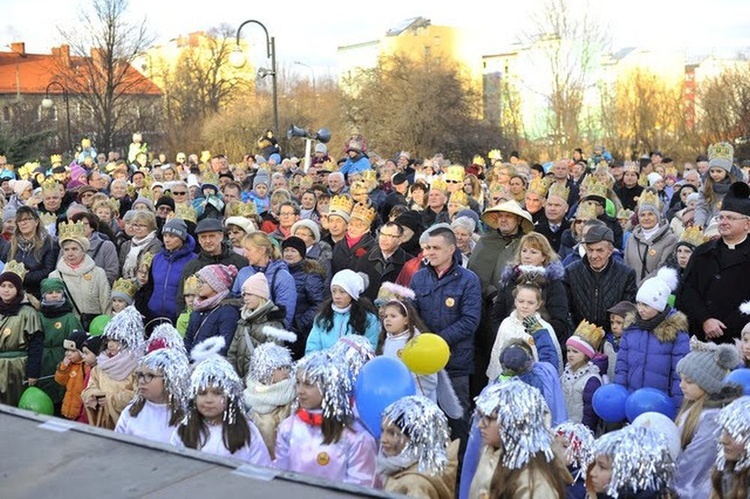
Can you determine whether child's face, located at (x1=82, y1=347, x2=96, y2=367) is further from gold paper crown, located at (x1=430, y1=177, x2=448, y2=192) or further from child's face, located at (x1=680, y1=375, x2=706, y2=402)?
gold paper crown, located at (x1=430, y1=177, x2=448, y2=192)

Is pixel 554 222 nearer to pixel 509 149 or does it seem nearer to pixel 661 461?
pixel 661 461

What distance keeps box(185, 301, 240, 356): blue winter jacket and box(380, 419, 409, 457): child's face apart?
2.54 meters

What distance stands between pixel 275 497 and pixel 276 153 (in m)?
20.5

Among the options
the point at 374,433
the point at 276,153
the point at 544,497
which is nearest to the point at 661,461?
the point at 544,497

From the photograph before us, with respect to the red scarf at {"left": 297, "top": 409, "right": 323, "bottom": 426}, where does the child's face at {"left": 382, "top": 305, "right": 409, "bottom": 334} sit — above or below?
above

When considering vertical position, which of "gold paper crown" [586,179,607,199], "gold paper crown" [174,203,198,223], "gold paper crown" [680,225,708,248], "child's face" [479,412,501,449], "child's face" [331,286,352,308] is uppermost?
"gold paper crown" [586,179,607,199]

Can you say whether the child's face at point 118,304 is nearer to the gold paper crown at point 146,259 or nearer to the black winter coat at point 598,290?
the gold paper crown at point 146,259

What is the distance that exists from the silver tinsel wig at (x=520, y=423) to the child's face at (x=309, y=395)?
101cm

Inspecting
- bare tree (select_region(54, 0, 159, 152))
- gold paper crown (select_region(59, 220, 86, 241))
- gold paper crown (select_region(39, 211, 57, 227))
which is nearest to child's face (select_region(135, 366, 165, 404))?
gold paper crown (select_region(59, 220, 86, 241))

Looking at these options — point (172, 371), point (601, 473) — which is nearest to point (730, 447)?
point (601, 473)

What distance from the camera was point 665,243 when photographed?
9.12m

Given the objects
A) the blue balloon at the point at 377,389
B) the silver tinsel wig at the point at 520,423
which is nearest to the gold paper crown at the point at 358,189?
the blue balloon at the point at 377,389

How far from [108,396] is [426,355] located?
2.46 metres

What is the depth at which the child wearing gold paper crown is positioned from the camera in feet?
21.7
